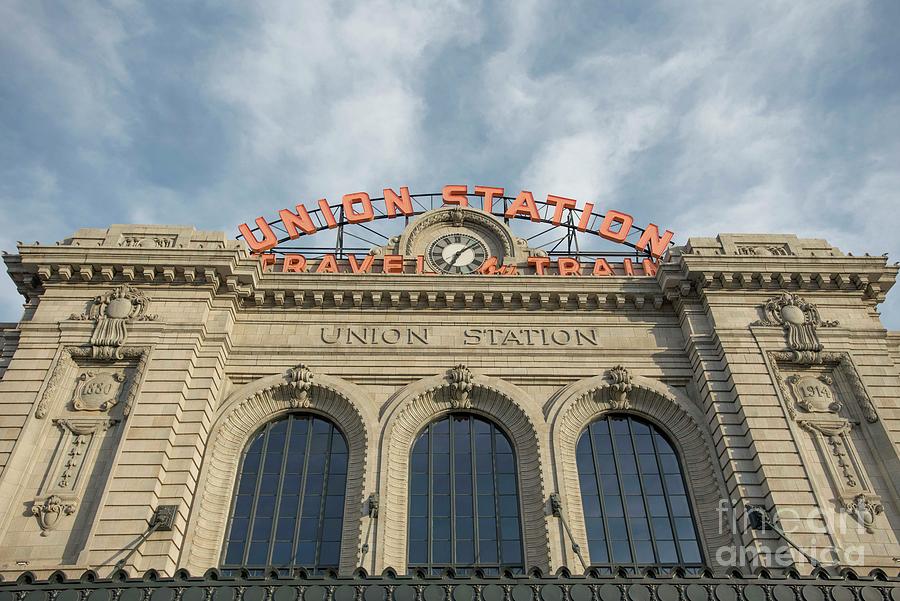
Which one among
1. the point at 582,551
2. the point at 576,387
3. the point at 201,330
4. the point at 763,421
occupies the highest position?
the point at 201,330

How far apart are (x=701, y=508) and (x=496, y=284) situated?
10.4m

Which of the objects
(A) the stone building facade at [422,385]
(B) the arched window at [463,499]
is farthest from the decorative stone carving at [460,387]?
(B) the arched window at [463,499]

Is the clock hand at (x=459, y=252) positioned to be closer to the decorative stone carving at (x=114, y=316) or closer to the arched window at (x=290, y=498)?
the arched window at (x=290, y=498)

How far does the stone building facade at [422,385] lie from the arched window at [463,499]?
422 millimetres

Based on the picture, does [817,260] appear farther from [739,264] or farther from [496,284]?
[496,284]

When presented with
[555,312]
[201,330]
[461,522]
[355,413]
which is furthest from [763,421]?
[201,330]

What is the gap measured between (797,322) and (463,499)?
519 inches

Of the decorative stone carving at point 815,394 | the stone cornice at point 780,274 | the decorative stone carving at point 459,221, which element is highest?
the decorative stone carving at point 459,221

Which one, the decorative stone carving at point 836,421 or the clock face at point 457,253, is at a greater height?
the clock face at point 457,253

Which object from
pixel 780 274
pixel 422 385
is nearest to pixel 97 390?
pixel 422 385

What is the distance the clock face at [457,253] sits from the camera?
31.6m

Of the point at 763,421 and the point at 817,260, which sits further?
the point at 817,260

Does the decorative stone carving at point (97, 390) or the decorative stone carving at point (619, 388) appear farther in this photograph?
the decorative stone carving at point (619, 388)

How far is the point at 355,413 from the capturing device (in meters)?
25.1
